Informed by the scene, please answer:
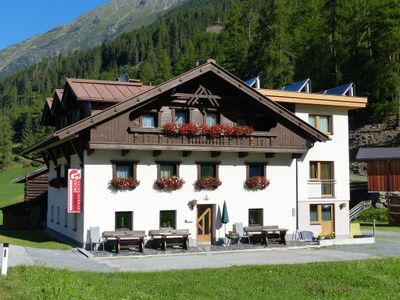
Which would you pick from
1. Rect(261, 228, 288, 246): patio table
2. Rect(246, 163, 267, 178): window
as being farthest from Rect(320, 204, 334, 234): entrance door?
Rect(246, 163, 267, 178): window

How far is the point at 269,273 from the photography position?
16375 millimetres

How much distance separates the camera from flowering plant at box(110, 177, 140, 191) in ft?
76.9

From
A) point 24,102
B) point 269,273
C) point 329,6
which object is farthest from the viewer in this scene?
point 24,102

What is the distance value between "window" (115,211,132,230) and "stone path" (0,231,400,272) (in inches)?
90.0

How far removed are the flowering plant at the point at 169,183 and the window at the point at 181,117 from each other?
2724 mm

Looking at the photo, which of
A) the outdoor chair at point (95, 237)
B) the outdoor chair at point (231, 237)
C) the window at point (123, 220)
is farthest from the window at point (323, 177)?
the outdoor chair at point (95, 237)

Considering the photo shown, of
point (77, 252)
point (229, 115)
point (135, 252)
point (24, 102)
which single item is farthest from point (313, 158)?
point (24, 102)

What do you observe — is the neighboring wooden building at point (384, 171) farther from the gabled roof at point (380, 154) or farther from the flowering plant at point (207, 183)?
the flowering plant at point (207, 183)

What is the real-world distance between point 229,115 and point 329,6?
37.9 m

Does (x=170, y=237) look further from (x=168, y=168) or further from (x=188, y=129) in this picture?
(x=188, y=129)

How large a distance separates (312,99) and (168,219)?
988cm

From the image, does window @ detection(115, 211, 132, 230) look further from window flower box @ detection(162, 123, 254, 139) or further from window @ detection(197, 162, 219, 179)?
window flower box @ detection(162, 123, 254, 139)

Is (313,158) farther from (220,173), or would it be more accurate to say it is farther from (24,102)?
(24,102)

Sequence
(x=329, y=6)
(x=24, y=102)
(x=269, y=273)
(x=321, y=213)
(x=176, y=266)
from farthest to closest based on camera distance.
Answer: (x=24, y=102) < (x=329, y=6) < (x=321, y=213) < (x=176, y=266) < (x=269, y=273)
